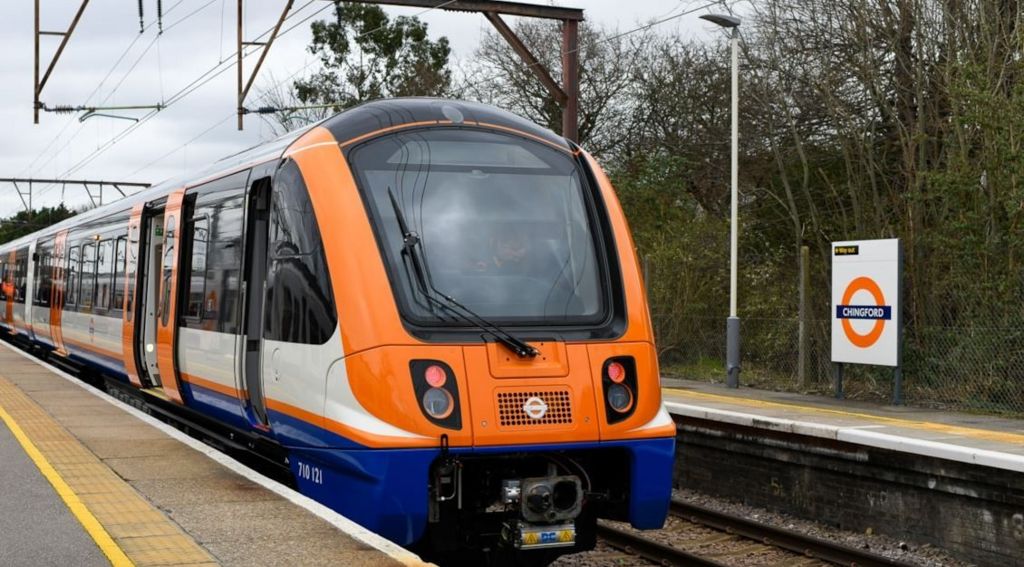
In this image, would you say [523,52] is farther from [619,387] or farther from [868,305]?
[619,387]

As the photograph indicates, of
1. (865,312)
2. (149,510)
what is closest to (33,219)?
(865,312)

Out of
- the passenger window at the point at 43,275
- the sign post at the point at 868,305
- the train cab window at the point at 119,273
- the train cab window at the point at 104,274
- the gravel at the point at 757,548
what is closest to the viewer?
the gravel at the point at 757,548

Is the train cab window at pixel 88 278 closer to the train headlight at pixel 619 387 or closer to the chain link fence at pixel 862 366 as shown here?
the chain link fence at pixel 862 366

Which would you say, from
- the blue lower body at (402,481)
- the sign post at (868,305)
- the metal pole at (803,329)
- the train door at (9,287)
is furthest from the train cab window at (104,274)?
the train door at (9,287)

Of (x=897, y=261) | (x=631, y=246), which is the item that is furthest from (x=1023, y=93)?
(x=631, y=246)

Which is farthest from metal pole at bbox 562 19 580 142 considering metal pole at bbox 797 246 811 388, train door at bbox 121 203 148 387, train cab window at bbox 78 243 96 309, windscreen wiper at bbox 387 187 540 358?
windscreen wiper at bbox 387 187 540 358

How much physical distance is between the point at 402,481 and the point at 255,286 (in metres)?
2.44

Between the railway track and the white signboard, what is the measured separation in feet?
16.0

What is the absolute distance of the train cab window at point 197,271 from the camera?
33.3 feet

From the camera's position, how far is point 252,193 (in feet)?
29.4

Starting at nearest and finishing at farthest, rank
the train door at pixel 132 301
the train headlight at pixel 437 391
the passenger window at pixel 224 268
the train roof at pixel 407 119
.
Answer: the train headlight at pixel 437 391 < the train roof at pixel 407 119 < the passenger window at pixel 224 268 < the train door at pixel 132 301

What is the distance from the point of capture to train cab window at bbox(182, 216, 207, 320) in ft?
33.3

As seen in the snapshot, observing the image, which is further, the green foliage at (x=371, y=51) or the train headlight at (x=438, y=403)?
the green foliage at (x=371, y=51)

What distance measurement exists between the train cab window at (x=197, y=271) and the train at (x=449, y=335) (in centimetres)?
119
